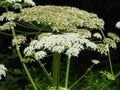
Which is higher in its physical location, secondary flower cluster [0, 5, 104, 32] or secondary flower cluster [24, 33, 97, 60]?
secondary flower cluster [0, 5, 104, 32]

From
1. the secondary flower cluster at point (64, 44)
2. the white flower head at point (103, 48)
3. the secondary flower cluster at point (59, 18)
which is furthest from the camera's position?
the white flower head at point (103, 48)

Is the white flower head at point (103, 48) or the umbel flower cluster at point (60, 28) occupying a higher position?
the umbel flower cluster at point (60, 28)

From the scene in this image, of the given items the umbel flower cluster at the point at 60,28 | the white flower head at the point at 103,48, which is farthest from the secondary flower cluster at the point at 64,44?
the white flower head at the point at 103,48

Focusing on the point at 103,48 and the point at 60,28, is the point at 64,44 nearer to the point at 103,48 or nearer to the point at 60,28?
the point at 60,28

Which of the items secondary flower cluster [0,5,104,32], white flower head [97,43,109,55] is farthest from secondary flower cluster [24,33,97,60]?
white flower head [97,43,109,55]

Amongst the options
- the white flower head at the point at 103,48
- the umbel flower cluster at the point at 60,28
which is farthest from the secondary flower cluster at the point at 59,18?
the white flower head at the point at 103,48

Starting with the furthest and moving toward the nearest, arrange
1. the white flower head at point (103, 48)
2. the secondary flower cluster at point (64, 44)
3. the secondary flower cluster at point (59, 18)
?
the white flower head at point (103, 48), the secondary flower cluster at point (59, 18), the secondary flower cluster at point (64, 44)

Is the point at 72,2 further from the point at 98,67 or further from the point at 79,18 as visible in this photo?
the point at 79,18

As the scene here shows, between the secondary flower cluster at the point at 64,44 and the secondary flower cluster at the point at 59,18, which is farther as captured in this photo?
the secondary flower cluster at the point at 59,18

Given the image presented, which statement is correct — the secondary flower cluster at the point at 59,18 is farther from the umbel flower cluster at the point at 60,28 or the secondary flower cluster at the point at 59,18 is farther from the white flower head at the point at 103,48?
the white flower head at the point at 103,48

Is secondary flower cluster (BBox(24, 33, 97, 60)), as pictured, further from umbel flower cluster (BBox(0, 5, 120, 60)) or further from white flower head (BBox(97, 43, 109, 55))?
white flower head (BBox(97, 43, 109, 55))

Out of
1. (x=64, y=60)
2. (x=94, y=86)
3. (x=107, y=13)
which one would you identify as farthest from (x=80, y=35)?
(x=107, y=13)

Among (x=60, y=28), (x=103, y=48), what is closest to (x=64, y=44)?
(x=60, y=28)
